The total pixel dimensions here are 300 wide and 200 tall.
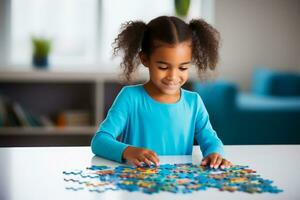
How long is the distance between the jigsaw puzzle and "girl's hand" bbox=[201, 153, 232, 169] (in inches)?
0.7

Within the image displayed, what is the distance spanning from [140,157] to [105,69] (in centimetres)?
358

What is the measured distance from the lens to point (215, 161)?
1.60 m

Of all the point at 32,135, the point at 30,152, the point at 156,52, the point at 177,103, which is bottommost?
the point at 32,135

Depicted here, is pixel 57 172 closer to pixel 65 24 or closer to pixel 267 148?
pixel 267 148

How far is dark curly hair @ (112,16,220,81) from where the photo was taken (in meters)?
1.71

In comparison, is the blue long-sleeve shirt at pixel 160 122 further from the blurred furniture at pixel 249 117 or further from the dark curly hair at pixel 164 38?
the blurred furniture at pixel 249 117

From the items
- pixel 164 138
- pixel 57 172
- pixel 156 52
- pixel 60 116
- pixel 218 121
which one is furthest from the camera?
pixel 60 116

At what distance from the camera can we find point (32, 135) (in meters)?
5.20

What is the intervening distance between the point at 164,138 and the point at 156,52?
288mm

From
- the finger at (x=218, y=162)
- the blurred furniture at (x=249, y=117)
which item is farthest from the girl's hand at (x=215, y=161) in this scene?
the blurred furniture at (x=249, y=117)

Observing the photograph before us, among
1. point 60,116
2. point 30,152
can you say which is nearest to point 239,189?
point 30,152

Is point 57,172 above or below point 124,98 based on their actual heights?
below

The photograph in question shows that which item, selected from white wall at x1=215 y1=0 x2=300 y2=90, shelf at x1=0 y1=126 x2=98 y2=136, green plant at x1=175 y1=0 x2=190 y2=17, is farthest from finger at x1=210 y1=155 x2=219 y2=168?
white wall at x1=215 y1=0 x2=300 y2=90

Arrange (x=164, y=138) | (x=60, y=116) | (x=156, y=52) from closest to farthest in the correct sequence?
1. (x=156, y=52)
2. (x=164, y=138)
3. (x=60, y=116)
